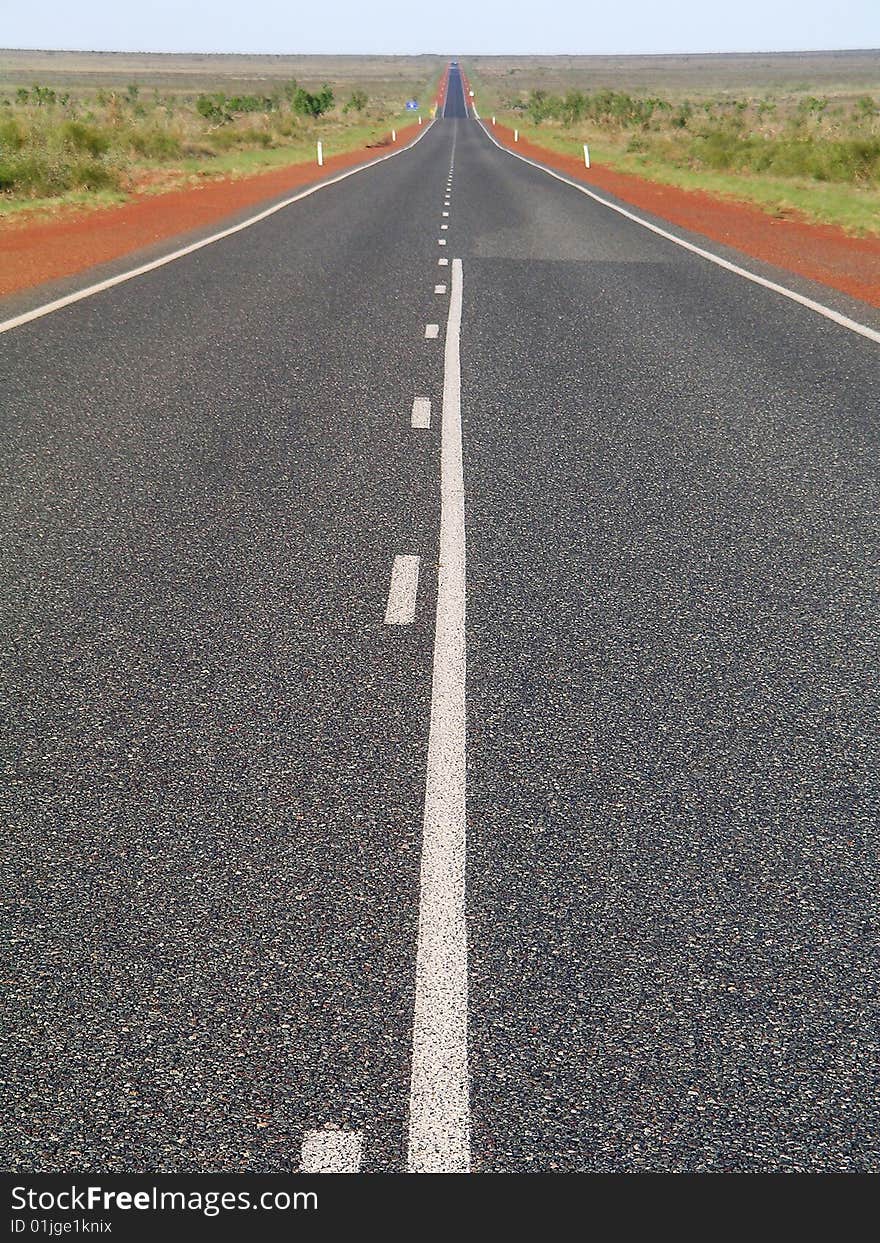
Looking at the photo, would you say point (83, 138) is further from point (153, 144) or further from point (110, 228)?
point (110, 228)

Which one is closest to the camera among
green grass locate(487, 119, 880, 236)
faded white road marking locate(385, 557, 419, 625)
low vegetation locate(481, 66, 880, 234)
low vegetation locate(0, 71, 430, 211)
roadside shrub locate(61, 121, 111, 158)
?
faded white road marking locate(385, 557, 419, 625)

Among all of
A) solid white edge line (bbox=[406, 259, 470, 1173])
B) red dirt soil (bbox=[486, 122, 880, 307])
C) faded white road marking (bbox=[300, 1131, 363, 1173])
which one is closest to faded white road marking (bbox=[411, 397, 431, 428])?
solid white edge line (bbox=[406, 259, 470, 1173])

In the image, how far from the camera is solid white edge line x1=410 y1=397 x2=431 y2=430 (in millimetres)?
7859

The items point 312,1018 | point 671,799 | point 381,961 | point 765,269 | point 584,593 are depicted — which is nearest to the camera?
point 312,1018

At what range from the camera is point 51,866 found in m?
3.16

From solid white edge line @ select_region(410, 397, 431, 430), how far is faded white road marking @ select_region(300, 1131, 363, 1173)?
19.9 feet

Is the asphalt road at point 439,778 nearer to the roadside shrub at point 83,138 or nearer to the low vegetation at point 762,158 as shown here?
the low vegetation at point 762,158

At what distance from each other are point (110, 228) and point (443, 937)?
18.6m

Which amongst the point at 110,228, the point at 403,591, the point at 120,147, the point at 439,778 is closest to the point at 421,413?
the point at 403,591

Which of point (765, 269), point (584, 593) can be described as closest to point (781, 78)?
point (765, 269)

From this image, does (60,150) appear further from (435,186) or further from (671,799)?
(671,799)

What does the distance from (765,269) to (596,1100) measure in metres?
14.1

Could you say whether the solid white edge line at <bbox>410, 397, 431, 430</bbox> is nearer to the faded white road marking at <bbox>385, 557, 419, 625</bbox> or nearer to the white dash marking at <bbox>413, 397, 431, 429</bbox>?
the white dash marking at <bbox>413, 397, 431, 429</bbox>

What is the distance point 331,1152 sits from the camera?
7.48ft
